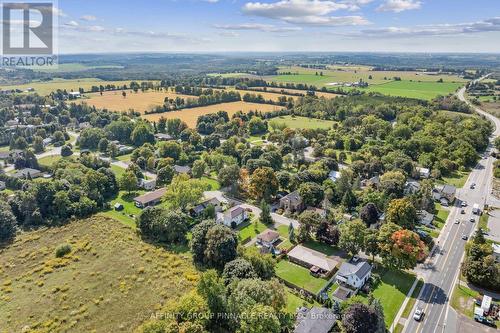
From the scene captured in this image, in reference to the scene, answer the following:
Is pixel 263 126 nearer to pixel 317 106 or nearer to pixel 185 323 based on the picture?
pixel 317 106

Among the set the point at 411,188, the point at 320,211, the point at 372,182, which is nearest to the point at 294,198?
the point at 320,211

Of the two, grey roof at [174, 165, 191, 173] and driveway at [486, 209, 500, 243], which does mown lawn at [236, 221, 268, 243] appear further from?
Result: driveway at [486, 209, 500, 243]

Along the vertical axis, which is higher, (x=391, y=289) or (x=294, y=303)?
(x=391, y=289)

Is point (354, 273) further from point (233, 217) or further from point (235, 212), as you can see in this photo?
point (235, 212)

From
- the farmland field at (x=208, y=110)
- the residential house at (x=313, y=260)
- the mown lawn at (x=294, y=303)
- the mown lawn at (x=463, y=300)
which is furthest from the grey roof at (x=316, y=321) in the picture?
the farmland field at (x=208, y=110)

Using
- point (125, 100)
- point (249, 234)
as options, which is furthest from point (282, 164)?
point (125, 100)

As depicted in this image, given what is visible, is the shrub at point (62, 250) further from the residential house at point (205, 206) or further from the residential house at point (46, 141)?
the residential house at point (46, 141)
